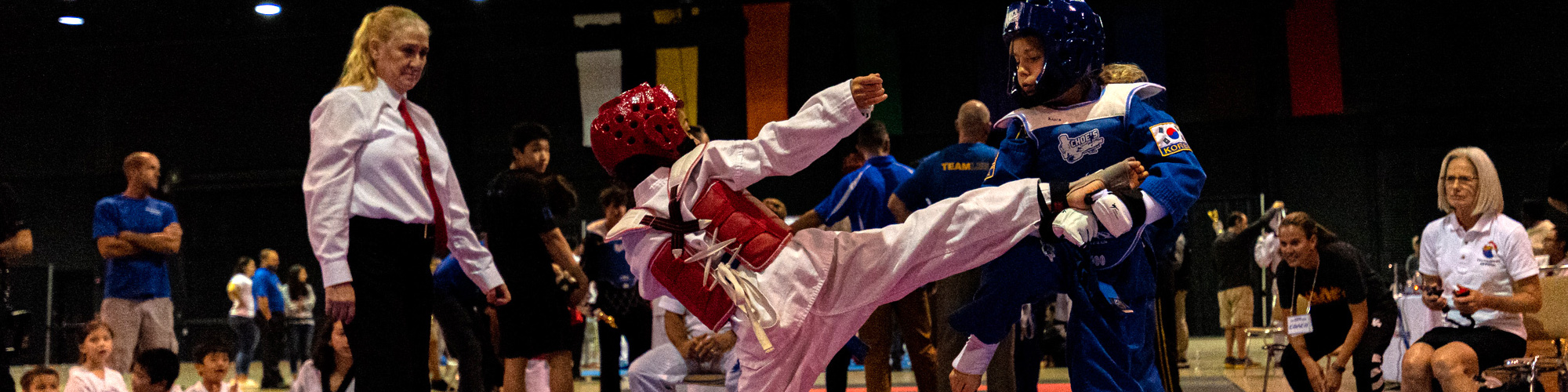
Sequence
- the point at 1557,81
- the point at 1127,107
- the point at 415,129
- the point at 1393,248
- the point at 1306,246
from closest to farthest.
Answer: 1. the point at 1127,107
2. the point at 415,129
3. the point at 1306,246
4. the point at 1557,81
5. the point at 1393,248

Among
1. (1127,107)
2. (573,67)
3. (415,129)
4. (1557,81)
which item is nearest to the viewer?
(1127,107)

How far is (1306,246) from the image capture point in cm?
452

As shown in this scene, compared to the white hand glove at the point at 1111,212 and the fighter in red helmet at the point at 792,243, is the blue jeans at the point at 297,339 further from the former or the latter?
the white hand glove at the point at 1111,212

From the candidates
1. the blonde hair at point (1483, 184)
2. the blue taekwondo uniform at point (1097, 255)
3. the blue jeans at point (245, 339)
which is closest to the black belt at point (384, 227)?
the blue taekwondo uniform at point (1097, 255)

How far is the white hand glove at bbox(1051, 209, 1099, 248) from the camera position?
1915mm

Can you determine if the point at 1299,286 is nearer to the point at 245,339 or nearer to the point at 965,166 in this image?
the point at 965,166

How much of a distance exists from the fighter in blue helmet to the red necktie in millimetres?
1398

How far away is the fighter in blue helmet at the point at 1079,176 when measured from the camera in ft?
7.47

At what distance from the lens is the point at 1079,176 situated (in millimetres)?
2383

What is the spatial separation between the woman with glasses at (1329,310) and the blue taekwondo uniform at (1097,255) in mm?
2211

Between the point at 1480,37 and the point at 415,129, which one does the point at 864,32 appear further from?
the point at 415,129

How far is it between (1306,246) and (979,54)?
7.28m

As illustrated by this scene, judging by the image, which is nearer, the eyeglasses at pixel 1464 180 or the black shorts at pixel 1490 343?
the black shorts at pixel 1490 343

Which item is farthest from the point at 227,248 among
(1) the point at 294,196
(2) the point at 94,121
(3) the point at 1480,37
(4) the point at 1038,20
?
(3) the point at 1480,37
